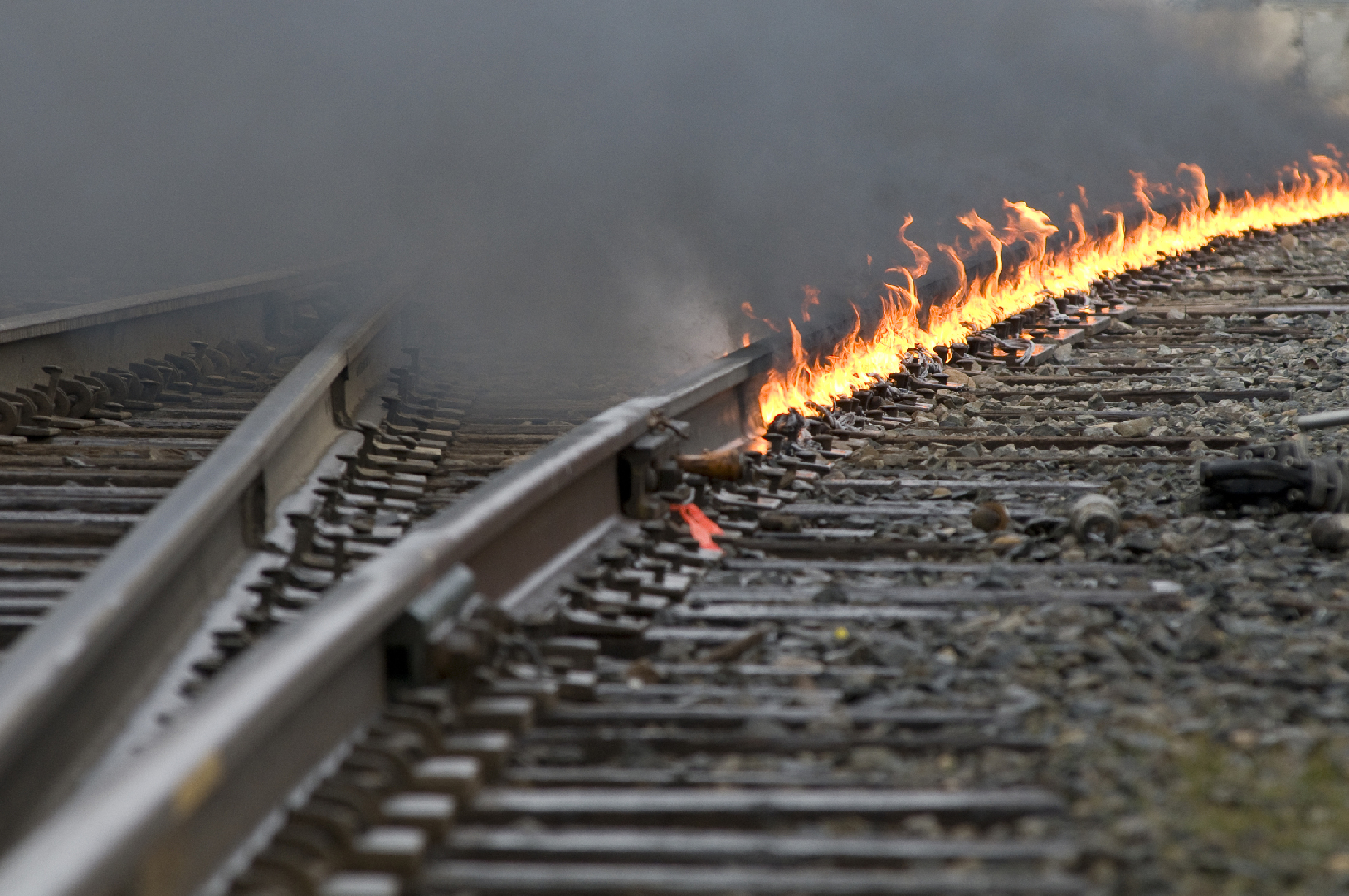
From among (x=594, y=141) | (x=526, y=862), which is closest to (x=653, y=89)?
(x=594, y=141)

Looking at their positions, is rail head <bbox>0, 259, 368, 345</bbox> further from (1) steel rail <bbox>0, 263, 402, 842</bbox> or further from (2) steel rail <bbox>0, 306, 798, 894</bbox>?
(2) steel rail <bbox>0, 306, 798, 894</bbox>

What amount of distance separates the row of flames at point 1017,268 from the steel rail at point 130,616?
7.31 ft

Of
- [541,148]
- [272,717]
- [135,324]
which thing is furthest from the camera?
[541,148]

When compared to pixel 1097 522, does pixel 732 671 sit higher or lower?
lower

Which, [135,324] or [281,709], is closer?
[281,709]


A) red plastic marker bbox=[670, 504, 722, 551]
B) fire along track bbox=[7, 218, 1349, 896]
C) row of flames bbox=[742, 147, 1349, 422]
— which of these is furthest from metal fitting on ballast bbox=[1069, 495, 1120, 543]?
row of flames bbox=[742, 147, 1349, 422]

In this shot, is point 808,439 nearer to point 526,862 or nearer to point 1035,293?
point 526,862

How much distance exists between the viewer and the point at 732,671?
329cm

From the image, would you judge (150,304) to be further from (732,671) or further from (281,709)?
(281,709)

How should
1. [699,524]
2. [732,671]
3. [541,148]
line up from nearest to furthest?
1. [732,671]
2. [699,524]
3. [541,148]

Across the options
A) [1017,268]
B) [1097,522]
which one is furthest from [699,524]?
[1017,268]

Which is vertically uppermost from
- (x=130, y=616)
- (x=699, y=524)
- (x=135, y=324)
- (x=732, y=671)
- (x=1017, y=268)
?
(x=1017, y=268)

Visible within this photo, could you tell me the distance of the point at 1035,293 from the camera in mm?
10211

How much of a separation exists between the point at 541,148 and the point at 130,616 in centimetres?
953
